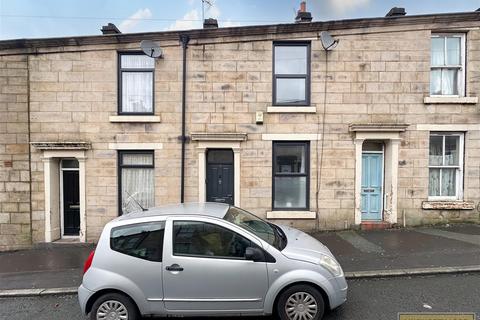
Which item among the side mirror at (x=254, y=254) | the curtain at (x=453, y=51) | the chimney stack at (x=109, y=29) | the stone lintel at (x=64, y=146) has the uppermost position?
the chimney stack at (x=109, y=29)

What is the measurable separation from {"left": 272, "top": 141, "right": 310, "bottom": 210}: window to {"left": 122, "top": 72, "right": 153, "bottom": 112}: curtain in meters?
3.85

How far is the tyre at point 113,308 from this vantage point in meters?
3.79

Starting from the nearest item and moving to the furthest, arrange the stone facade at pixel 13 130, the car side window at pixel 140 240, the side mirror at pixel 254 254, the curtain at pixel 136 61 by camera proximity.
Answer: the side mirror at pixel 254 254
the car side window at pixel 140 240
the stone facade at pixel 13 130
the curtain at pixel 136 61

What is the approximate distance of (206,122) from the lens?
8.30 meters

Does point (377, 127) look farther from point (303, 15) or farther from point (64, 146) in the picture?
point (64, 146)

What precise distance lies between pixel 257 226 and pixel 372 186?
18.1ft

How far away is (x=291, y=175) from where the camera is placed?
332 inches

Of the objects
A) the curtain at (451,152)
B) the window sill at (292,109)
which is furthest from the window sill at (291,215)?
the curtain at (451,152)

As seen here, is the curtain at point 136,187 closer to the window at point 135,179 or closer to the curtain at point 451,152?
the window at point 135,179

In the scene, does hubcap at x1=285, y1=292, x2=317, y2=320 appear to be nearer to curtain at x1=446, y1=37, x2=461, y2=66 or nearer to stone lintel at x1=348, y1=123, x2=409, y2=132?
stone lintel at x1=348, y1=123, x2=409, y2=132

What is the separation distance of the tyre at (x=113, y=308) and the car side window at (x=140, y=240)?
58 centimetres

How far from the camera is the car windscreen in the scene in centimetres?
403

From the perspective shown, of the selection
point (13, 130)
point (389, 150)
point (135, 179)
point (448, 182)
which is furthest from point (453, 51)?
point (13, 130)

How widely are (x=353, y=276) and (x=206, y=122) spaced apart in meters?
5.26
